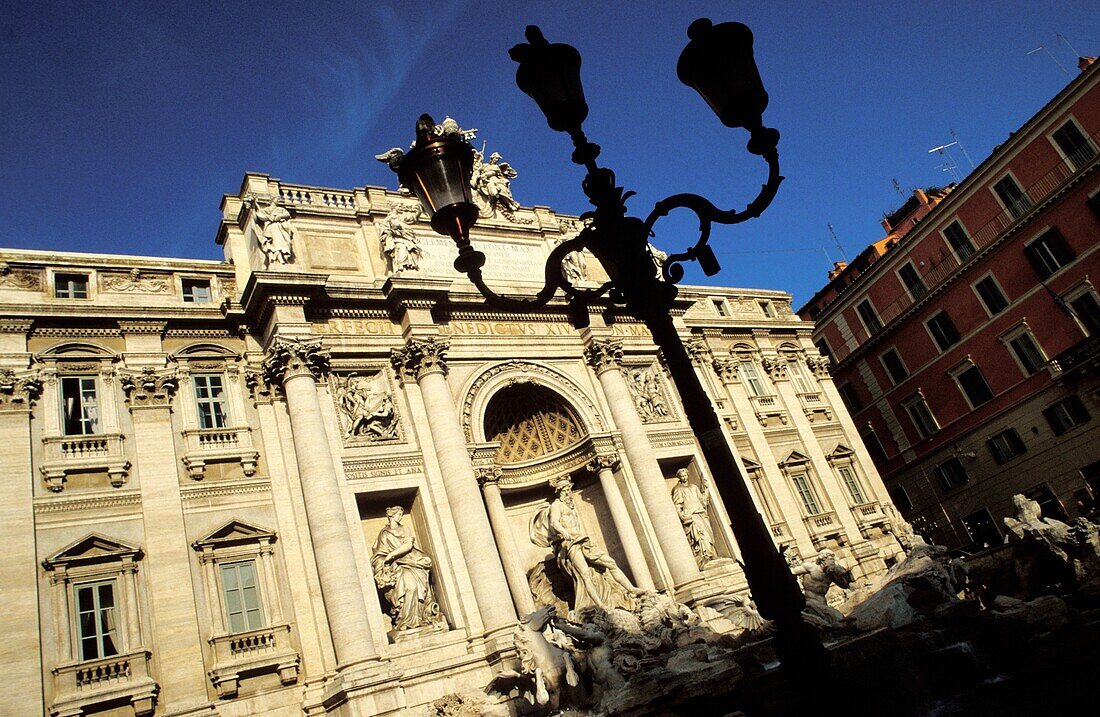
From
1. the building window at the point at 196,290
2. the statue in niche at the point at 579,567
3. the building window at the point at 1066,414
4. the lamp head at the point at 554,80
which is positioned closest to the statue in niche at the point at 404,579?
the statue in niche at the point at 579,567

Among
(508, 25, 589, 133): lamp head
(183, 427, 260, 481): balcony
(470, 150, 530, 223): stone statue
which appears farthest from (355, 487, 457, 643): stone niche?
(508, 25, 589, 133): lamp head

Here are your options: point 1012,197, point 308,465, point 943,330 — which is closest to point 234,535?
point 308,465

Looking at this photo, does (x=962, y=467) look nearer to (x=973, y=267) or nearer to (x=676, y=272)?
(x=973, y=267)

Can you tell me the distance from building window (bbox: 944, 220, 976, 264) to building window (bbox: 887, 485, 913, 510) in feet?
34.7

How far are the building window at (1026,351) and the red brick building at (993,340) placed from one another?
0.05 metres

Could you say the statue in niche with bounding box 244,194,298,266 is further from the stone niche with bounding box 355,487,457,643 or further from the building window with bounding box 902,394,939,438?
the building window with bounding box 902,394,939,438

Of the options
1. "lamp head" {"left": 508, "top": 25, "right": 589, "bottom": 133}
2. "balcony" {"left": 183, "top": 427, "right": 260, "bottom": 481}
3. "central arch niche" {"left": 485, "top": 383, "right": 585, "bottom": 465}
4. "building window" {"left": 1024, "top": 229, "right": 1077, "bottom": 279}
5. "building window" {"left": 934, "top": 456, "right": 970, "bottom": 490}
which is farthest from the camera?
"building window" {"left": 934, "top": 456, "right": 970, "bottom": 490}

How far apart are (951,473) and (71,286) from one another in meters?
32.0

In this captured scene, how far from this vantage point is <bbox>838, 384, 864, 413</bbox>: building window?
37.9 m

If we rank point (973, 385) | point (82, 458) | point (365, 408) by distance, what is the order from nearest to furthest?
point (82, 458)
point (365, 408)
point (973, 385)

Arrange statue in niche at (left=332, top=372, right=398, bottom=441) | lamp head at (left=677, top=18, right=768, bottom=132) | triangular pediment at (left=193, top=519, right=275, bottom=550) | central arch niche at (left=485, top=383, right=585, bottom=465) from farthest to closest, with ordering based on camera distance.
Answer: central arch niche at (left=485, top=383, right=585, bottom=465)
statue in niche at (left=332, top=372, right=398, bottom=441)
triangular pediment at (left=193, top=519, right=275, bottom=550)
lamp head at (left=677, top=18, right=768, bottom=132)

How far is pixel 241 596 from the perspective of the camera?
15297 mm

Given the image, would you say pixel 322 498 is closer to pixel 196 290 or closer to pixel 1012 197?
pixel 196 290

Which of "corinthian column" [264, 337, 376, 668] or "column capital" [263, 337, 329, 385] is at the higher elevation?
"column capital" [263, 337, 329, 385]
